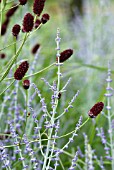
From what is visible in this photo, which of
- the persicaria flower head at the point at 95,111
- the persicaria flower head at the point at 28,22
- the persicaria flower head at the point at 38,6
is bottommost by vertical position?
the persicaria flower head at the point at 95,111

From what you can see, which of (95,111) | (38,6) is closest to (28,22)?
(38,6)

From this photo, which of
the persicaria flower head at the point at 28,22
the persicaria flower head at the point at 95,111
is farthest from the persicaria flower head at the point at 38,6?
the persicaria flower head at the point at 95,111

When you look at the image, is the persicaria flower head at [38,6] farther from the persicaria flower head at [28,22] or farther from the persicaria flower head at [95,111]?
the persicaria flower head at [95,111]

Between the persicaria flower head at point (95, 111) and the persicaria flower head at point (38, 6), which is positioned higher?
the persicaria flower head at point (38, 6)

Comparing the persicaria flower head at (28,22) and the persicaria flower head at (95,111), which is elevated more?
the persicaria flower head at (28,22)

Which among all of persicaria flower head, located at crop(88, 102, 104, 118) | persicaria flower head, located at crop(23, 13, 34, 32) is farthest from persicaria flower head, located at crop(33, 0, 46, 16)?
persicaria flower head, located at crop(88, 102, 104, 118)

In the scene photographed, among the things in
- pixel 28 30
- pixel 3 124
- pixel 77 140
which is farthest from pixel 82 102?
pixel 28 30

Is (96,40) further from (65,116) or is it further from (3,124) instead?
(3,124)

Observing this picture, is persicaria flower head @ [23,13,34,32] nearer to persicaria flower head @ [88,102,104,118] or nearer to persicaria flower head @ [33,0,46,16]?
persicaria flower head @ [33,0,46,16]

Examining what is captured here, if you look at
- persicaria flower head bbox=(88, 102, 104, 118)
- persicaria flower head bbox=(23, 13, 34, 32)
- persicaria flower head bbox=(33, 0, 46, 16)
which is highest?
persicaria flower head bbox=(33, 0, 46, 16)

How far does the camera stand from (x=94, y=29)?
3.59m

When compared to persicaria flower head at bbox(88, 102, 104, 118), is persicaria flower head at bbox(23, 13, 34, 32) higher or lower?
higher

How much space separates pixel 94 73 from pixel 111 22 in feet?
2.90

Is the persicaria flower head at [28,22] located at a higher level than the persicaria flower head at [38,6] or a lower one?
lower
